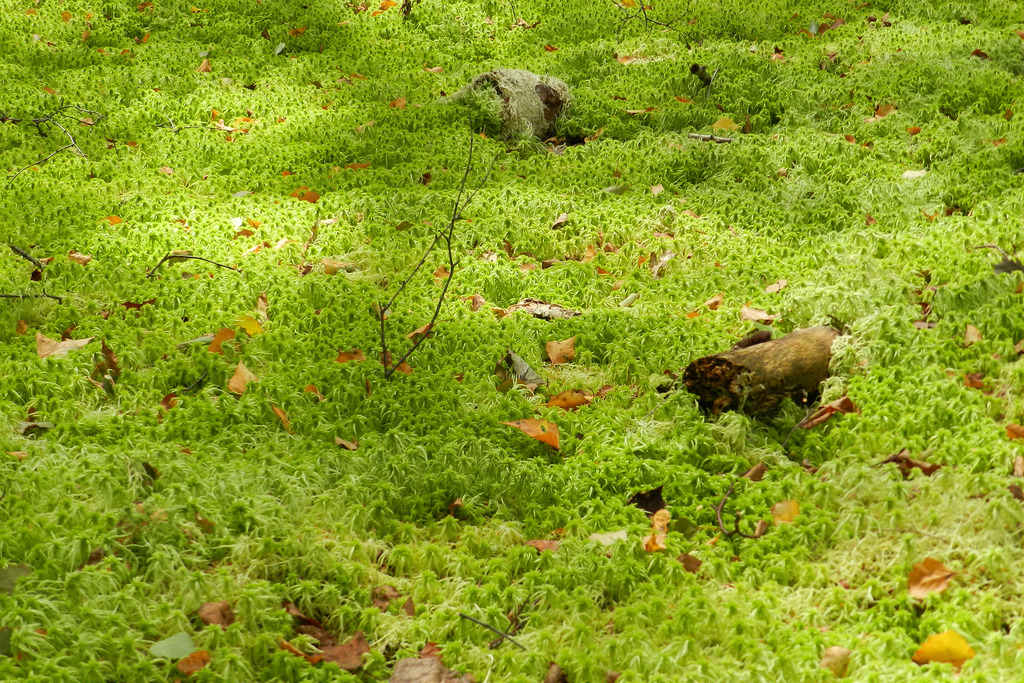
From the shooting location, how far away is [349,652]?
2.91 metres

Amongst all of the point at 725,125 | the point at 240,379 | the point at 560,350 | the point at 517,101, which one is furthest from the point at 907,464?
the point at 517,101

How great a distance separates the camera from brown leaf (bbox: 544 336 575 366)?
4.55 m

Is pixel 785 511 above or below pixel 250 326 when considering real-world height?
below

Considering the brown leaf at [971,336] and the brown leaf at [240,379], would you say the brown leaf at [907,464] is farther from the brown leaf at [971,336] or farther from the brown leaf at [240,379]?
the brown leaf at [240,379]

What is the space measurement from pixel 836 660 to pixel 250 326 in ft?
11.3

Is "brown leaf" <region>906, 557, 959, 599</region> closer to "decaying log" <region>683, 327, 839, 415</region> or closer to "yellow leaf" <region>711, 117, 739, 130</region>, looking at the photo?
"decaying log" <region>683, 327, 839, 415</region>

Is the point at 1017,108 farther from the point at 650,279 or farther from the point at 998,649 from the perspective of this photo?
the point at 998,649

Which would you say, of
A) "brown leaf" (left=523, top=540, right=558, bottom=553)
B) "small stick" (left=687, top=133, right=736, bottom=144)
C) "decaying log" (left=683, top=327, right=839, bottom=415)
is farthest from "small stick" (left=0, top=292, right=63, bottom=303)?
"small stick" (left=687, top=133, right=736, bottom=144)

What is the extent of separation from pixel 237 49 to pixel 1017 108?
7529 millimetres

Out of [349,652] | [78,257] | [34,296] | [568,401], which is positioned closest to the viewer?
[349,652]

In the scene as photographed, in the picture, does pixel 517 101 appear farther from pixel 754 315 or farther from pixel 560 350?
pixel 754 315

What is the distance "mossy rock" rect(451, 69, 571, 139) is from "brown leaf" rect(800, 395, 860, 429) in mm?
4097

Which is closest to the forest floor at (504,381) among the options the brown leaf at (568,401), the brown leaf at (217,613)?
the brown leaf at (217,613)

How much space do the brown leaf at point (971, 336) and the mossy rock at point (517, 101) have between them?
4139mm
